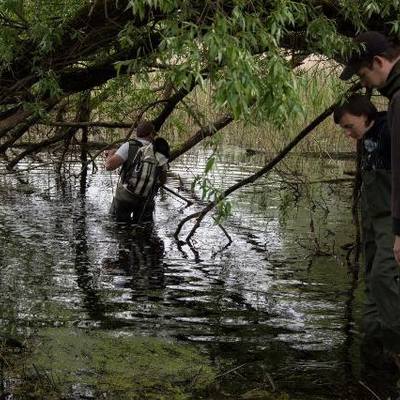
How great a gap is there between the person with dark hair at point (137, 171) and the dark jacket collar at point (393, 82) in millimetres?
6147

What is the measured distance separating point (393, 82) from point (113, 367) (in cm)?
275

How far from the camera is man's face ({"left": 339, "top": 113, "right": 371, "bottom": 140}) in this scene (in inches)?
191

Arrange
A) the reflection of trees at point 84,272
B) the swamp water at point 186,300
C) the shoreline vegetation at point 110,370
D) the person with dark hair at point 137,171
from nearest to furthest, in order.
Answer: the shoreline vegetation at point 110,370 < the swamp water at point 186,300 < the reflection of trees at point 84,272 < the person with dark hair at point 137,171

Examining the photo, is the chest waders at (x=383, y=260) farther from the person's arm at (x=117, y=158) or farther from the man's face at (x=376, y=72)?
the person's arm at (x=117, y=158)

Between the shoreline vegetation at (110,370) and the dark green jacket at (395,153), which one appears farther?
the shoreline vegetation at (110,370)

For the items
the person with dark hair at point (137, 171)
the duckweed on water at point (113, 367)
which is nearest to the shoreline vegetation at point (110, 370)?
the duckweed on water at point (113, 367)

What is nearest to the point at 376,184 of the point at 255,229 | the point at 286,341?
the point at 286,341

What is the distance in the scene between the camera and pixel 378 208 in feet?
15.7

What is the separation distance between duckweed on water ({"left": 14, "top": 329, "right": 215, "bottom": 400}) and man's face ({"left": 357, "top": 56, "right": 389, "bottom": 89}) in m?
2.29

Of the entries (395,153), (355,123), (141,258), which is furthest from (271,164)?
(395,153)

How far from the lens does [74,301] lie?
6.92m

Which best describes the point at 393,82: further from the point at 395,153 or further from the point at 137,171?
the point at 137,171

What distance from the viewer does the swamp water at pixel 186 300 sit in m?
5.09

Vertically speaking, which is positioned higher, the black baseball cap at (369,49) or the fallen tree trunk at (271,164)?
the black baseball cap at (369,49)
